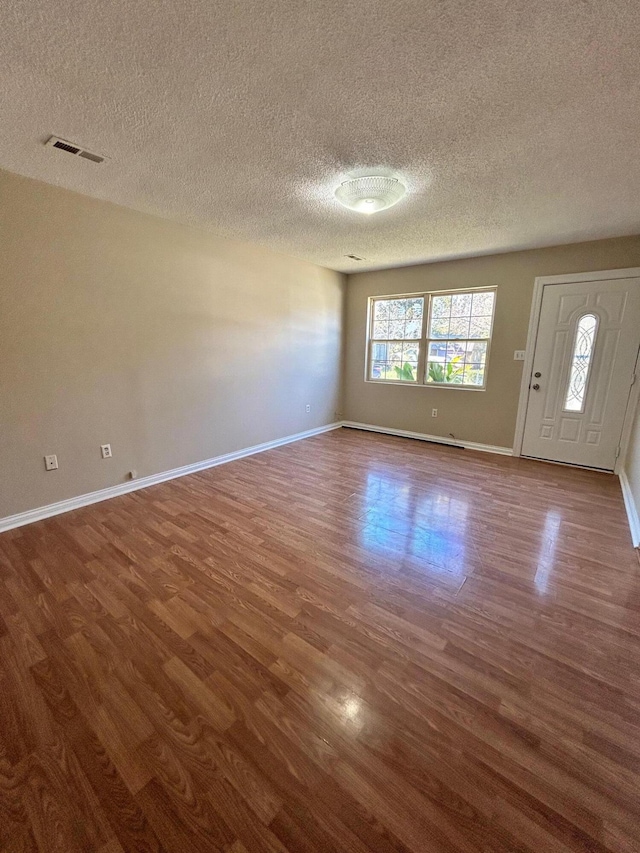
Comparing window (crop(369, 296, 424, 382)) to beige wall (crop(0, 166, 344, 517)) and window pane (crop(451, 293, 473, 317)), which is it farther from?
beige wall (crop(0, 166, 344, 517))

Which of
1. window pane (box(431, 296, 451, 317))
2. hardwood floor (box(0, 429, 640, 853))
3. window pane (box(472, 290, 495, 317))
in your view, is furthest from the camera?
window pane (box(431, 296, 451, 317))

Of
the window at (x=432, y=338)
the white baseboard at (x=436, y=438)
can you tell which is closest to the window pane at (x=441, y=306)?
the window at (x=432, y=338)

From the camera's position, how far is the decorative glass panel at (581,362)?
3.65 meters

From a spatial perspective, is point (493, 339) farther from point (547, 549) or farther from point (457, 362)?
point (547, 549)

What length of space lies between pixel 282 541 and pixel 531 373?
3.53 meters

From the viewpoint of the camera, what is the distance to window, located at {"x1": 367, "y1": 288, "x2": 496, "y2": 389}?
4.44m

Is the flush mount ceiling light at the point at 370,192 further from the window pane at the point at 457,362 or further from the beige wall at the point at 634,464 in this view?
the beige wall at the point at 634,464

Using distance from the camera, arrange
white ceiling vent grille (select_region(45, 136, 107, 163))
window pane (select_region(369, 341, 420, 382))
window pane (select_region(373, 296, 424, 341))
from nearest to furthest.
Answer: white ceiling vent grille (select_region(45, 136, 107, 163))
window pane (select_region(373, 296, 424, 341))
window pane (select_region(369, 341, 420, 382))

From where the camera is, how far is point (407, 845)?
35.8 inches

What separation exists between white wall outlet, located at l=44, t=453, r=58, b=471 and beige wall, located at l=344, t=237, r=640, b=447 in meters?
4.07

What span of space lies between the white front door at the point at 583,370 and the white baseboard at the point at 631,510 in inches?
20.0

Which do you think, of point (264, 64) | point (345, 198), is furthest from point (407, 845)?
point (345, 198)

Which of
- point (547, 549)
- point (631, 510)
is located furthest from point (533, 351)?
point (547, 549)

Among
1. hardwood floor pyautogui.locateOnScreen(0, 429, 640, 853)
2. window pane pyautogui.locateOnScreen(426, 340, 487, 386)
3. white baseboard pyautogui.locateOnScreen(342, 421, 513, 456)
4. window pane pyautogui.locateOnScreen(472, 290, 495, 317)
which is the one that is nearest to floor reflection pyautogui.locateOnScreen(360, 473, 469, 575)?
hardwood floor pyautogui.locateOnScreen(0, 429, 640, 853)
